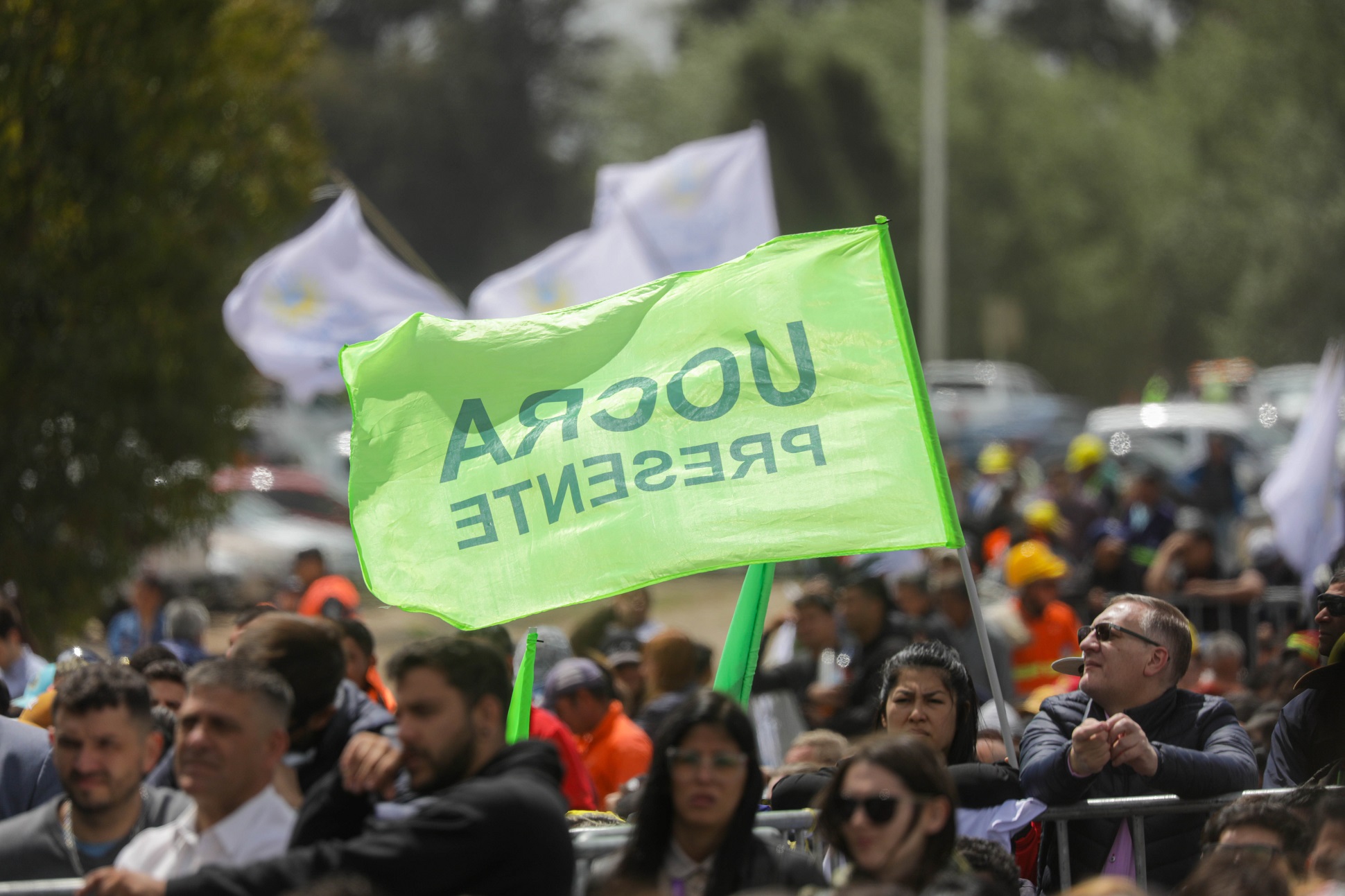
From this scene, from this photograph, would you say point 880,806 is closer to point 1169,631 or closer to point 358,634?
point 1169,631

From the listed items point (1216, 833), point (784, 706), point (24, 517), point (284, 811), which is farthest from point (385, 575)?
point (24, 517)

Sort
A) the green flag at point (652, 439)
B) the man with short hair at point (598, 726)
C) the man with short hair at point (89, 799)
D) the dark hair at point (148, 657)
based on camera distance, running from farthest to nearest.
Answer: the man with short hair at point (598, 726), the dark hair at point (148, 657), the green flag at point (652, 439), the man with short hair at point (89, 799)

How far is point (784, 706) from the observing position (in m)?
9.10

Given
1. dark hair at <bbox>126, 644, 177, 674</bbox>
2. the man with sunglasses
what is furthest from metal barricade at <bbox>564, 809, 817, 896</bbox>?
dark hair at <bbox>126, 644, 177, 674</bbox>

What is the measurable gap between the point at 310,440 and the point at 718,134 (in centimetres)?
2216

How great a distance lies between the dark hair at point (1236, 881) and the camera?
374 cm

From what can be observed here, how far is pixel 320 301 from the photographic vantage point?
45.1 feet

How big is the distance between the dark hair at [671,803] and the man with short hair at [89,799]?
1210mm

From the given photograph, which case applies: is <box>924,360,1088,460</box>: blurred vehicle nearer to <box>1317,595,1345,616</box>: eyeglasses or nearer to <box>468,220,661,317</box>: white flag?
<box>468,220,661,317</box>: white flag

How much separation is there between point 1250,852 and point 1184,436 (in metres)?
20.5

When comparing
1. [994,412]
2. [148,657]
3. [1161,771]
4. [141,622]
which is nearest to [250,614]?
[148,657]

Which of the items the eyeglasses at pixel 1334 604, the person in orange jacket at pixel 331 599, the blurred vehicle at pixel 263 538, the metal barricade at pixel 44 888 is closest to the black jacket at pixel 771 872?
the metal barricade at pixel 44 888

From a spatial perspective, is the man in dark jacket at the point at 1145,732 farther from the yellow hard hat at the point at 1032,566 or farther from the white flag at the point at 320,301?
the white flag at the point at 320,301

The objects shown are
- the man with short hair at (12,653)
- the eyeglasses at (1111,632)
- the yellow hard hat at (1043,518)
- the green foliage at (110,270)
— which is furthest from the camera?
the yellow hard hat at (1043,518)
